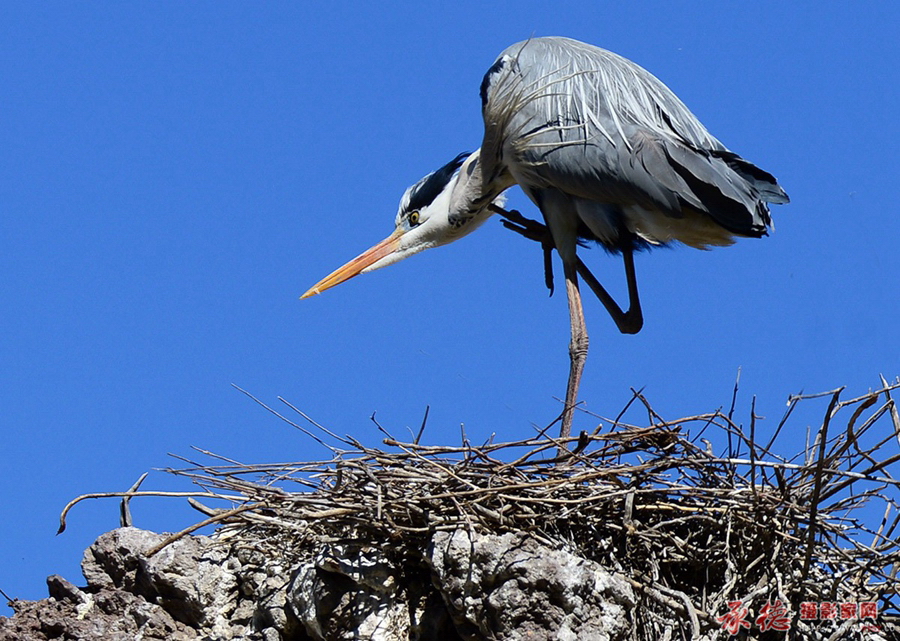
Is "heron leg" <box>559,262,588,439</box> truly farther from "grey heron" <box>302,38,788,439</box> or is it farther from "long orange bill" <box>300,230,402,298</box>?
"long orange bill" <box>300,230,402,298</box>

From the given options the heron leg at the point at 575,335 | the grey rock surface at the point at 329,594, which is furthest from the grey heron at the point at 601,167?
the grey rock surface at the point at 329,594

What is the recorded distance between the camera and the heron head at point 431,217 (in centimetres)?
684

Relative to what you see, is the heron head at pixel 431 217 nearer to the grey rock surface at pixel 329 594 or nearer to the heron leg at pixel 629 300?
the heron leg at pixel 629 300

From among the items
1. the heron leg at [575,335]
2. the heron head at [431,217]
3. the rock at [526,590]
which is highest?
the heron head at [431,217]

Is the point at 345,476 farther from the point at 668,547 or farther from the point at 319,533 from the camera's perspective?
the point at 668,547

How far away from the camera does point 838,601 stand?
4.21 metres

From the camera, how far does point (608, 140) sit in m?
5.95

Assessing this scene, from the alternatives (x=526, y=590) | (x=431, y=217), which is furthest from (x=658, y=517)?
(x=431, y=217)

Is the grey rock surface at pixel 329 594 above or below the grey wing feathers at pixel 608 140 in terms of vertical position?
below

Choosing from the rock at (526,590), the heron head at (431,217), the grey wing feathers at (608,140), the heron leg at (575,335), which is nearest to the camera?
the rock at (526,590)

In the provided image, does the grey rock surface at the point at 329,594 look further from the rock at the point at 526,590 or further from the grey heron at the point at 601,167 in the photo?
the grey heron at the point at 601,167

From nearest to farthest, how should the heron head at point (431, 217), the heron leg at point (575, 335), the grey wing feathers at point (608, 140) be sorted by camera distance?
the grey wing feathers at point (608, 140) < the heron leg at point (575, 335) < the heron head at point (431, 217)

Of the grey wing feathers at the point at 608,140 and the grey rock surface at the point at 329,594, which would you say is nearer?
the grey rock surface at the point at 329,594

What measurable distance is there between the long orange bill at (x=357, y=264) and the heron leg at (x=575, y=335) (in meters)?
1.26
